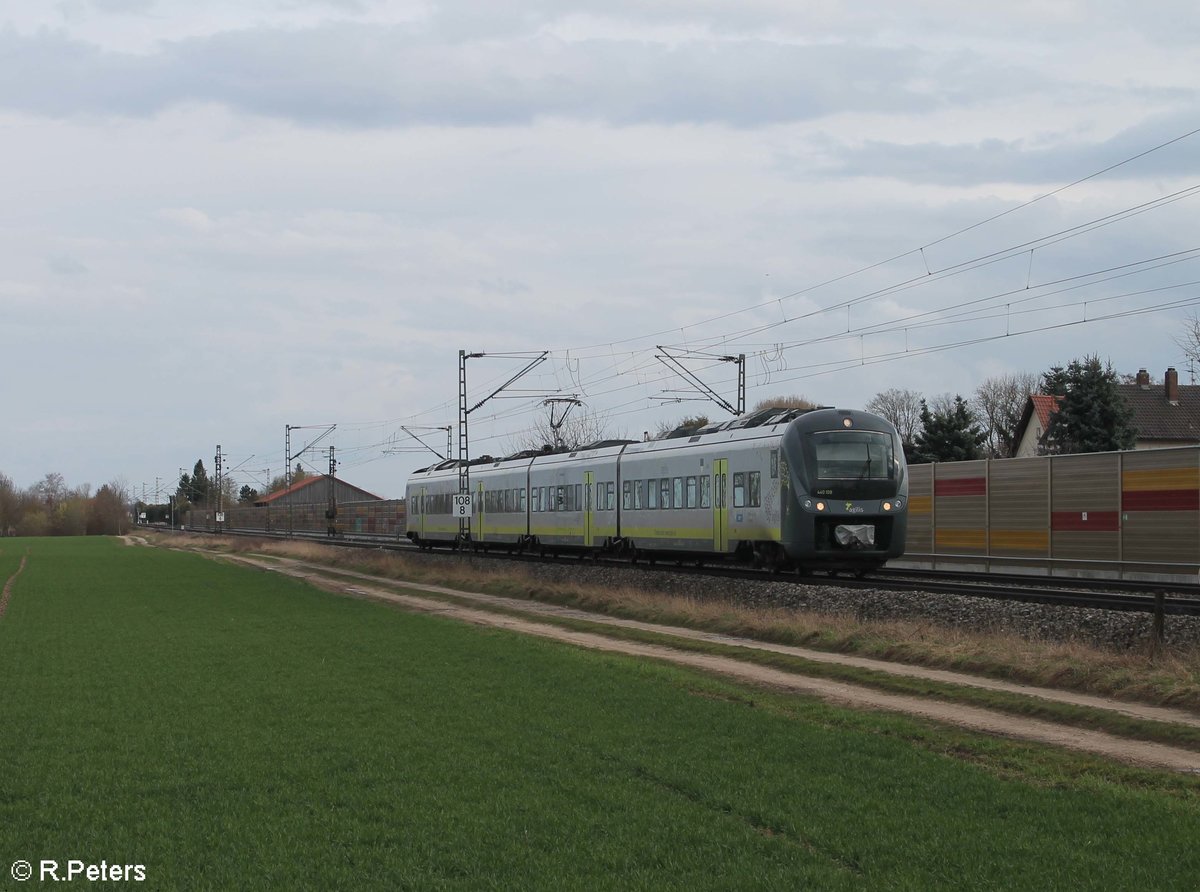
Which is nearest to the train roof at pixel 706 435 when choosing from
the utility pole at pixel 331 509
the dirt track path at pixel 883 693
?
the dirt track path at pixel 883 693

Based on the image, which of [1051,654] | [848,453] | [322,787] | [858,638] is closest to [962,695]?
[1051,654]

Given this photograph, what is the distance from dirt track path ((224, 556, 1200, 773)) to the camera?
12.2 m

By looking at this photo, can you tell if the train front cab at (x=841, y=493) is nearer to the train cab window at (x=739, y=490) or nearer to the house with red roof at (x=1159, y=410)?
the train cab window at (x=739, y=490)

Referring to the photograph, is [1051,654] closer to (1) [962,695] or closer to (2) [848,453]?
(1) [962,695]

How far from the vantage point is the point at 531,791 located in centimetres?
989

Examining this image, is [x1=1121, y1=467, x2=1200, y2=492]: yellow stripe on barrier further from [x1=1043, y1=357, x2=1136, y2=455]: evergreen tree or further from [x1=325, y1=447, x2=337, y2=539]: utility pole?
[x1=325, y1=447, x2=337, y2=539]: utility pole

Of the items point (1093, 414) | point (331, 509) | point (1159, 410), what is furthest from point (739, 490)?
point (331, 509)

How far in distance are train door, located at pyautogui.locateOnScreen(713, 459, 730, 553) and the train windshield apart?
13.7 ft

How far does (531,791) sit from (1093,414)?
48.6 meters

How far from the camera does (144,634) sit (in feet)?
80.5

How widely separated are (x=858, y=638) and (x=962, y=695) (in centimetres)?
522

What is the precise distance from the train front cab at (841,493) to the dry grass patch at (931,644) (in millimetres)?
2366

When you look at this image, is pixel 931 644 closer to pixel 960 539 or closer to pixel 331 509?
pixel 960 539

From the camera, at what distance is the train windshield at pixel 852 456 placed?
1076 inches
